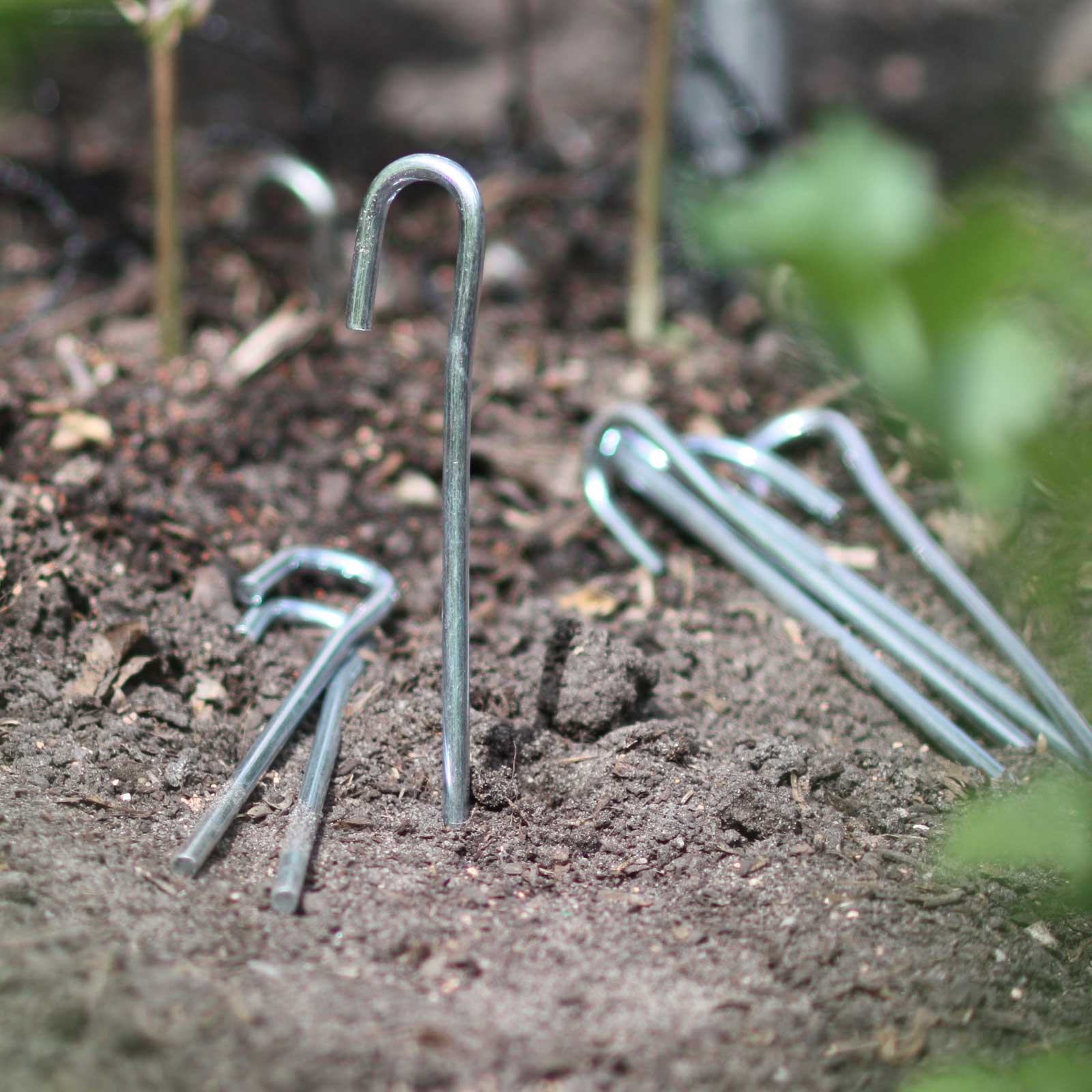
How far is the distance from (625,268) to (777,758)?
6.52ft

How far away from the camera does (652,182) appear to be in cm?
278

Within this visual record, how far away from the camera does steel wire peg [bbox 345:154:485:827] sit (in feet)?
4.54

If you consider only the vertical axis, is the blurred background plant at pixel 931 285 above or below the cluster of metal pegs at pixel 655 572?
above

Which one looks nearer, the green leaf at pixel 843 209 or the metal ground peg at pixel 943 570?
the green leaf at pixel 843 209

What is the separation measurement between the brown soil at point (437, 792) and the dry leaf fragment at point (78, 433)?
1.1 inches

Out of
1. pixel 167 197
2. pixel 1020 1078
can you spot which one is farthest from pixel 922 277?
pixel 167 197

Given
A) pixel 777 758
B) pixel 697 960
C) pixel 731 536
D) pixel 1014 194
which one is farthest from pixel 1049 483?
pixel 731 536

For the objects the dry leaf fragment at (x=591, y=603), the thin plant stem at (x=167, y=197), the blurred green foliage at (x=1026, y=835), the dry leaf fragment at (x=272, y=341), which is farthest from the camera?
the dry leaf fragment at (x=272, y=341)

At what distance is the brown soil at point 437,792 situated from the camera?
3.95 feet

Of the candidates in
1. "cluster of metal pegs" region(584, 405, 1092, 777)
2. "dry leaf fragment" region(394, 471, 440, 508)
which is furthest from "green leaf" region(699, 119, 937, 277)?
"dry leaf fragment" region(394, 471, 440, 508)

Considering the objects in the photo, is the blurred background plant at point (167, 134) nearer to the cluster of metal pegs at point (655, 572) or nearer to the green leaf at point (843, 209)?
the cluster of metal pegs at point (655, 572)

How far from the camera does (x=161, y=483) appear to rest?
2.25 meters

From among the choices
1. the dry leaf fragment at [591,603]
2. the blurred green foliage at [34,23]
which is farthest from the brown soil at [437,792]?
the blurred green foliage at [34,23]

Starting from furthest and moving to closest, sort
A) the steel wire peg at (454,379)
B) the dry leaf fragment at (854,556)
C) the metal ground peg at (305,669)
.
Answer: the dry leaf fragment at (854,556)
the metal ground peg at (305,669)
the steel wire peg at (454,379)
